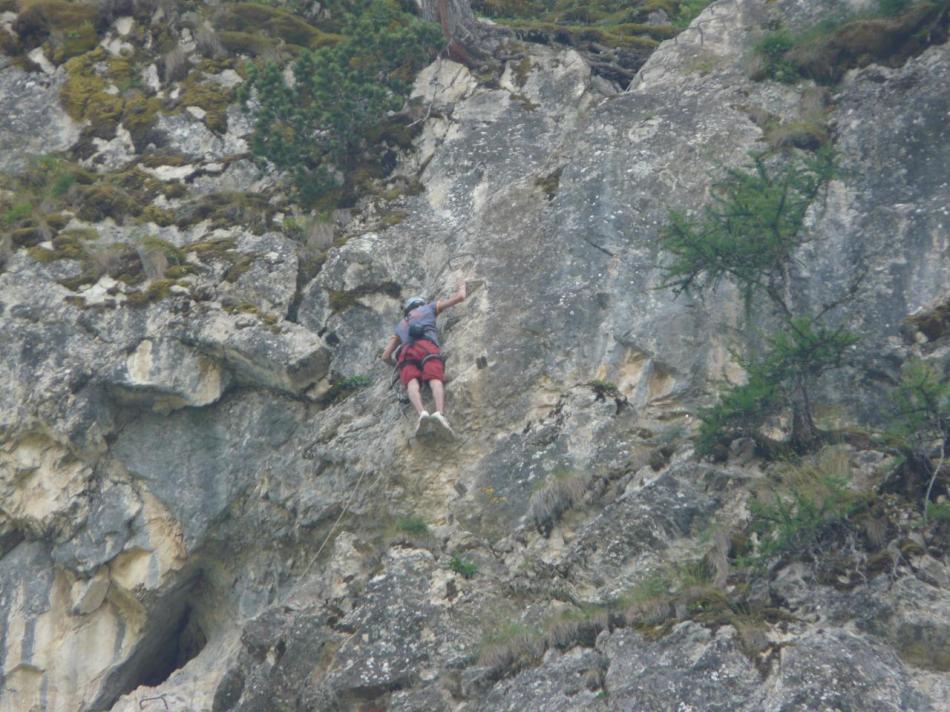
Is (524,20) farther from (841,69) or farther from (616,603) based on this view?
(616,603)

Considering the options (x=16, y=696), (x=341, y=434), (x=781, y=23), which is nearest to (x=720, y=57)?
(x=781, y=23)

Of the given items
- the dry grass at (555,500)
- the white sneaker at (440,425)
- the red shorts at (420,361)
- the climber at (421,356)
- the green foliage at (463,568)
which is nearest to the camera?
the green foliage at (463,568)

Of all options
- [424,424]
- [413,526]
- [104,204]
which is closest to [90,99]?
[104,204]

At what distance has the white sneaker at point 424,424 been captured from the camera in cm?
1640

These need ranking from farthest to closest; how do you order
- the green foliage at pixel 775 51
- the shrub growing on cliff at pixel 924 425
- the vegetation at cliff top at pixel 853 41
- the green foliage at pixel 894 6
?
the green foliage at pixel 775 51 → the green foliage at pixel 894 6 → the vegetation at cliff top at pixel 853 41 → the shrub growing on cliff at pixel 924 425

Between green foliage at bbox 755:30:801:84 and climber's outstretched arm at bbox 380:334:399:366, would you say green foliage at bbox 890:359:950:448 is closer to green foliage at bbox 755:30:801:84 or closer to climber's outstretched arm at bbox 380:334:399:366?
climber's outstretched arm at bbox 380:334:399:366

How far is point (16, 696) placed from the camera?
56.6ft

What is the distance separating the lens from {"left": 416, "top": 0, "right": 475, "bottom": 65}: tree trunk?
23.4 meters

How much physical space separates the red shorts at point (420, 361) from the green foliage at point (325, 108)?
16.5ft

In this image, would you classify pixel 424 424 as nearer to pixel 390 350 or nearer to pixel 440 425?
pixel 440 425

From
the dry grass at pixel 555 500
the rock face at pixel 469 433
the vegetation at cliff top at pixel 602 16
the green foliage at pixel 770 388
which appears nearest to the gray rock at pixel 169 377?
the rock face at pixel 469 433

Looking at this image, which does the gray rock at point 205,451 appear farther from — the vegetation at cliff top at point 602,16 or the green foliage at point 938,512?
the vegetation at cliff top at point 602,16

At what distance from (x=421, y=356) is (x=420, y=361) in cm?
6

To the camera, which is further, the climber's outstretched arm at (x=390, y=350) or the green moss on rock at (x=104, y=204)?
the green moss on rock at (x=104, y=204)
